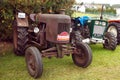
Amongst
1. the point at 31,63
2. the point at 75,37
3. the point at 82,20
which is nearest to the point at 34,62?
the point at 31,63

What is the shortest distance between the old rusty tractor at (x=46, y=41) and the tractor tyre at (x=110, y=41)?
1.46 metres

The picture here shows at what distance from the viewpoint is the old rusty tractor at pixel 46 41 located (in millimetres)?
5410

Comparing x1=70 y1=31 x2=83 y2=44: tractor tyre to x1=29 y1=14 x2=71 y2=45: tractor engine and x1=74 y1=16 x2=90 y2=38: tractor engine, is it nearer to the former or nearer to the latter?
x1=74 y1=16 x2=90 y2=38: tractor engine

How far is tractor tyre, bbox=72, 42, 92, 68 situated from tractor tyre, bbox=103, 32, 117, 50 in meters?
2.33

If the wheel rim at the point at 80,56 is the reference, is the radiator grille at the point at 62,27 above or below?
above

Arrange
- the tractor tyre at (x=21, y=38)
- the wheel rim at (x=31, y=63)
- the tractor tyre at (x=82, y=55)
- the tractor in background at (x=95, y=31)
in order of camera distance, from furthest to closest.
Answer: the tractor in background at (x=95, y=31) → the tractor tyre at (x=21, y=38) → the tractor tyre at (x=82, y=55) → the wheel rim at (x=31, y=63)

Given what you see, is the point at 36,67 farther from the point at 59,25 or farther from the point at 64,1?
the point at 64,1

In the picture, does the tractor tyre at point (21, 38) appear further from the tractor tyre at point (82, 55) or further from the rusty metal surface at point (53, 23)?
the tractor tyre at point (82, 55)

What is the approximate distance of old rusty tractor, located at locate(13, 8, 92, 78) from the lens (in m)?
5.41

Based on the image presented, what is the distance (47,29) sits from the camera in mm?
5668

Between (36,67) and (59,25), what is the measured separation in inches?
41.9

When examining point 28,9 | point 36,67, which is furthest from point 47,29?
point 28,9

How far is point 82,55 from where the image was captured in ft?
20.3

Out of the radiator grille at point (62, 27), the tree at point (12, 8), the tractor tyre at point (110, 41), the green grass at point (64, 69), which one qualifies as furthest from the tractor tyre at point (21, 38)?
the tractor tyre at point (110, 41)
